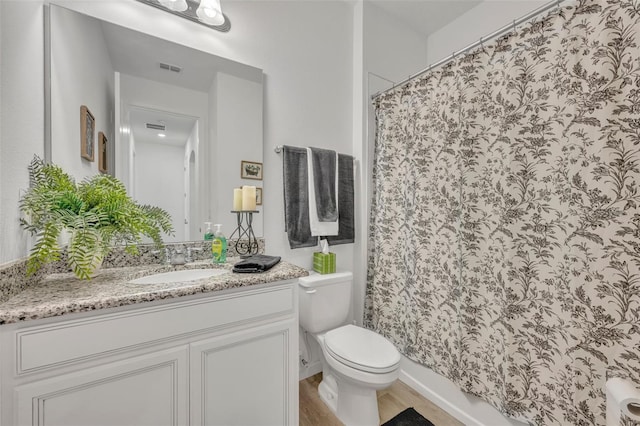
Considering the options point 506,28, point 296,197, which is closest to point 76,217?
point 296,197

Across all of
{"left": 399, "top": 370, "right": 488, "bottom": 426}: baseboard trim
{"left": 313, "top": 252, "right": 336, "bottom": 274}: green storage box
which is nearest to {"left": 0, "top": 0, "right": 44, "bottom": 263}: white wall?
{"left": 313, "top": 252, "right": 336, "bottom": 274}: green storage box

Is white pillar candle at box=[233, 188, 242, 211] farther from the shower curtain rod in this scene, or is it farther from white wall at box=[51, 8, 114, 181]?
the shower curtain rod

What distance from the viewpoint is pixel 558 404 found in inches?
41.9

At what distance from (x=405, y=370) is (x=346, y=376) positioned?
72cm

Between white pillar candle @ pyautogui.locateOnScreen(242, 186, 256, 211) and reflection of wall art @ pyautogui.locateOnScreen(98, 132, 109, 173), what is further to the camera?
white pillar candle @ pyautogui.locateOnScreen(242, 186, 256, 211)

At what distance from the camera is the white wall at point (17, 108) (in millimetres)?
823

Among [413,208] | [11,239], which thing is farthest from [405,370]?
[11,239]

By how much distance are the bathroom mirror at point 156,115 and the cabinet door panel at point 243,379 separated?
25.3 inches

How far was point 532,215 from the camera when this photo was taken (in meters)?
1.15

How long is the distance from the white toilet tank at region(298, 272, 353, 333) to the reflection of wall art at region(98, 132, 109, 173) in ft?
3.67

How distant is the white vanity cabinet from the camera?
2.42 feet

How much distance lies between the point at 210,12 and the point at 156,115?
2.01 feet

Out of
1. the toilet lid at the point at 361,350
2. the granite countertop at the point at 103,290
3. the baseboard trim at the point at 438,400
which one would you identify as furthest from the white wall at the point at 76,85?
the baseboard trim at the point at 438,400

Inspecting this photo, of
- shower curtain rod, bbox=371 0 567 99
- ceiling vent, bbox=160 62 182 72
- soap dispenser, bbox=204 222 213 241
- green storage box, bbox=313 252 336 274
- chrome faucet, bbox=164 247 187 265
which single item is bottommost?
green storage box, bbox=313 252 336 274
